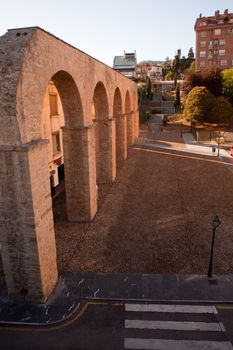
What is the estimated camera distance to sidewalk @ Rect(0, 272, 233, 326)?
8.99 meters

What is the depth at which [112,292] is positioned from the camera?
1002 cm

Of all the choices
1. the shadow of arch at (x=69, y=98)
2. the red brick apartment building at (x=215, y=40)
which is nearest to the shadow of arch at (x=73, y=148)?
the shadow of arch at (x=69, y=98)

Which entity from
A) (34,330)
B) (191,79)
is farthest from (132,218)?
(191,79)

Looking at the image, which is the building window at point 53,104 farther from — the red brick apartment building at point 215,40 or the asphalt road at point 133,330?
the red brick apartment building at point 215,40

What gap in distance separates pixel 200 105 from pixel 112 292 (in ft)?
118

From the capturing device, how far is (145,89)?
6706cm

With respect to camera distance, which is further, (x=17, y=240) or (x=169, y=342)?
(x=17, y=240)

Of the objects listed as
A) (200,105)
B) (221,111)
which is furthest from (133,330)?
(221,111)

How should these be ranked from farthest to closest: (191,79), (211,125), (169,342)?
1. (191,79)
2. (211,125)
3. (169,342)

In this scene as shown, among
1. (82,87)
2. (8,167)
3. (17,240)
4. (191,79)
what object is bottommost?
(17,240)

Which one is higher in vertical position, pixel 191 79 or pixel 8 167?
pixel 191 79

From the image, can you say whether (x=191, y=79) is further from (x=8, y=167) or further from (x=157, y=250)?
(x=8, y=167)

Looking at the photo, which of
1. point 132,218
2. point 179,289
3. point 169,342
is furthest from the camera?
point 132,218

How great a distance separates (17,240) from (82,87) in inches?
304
